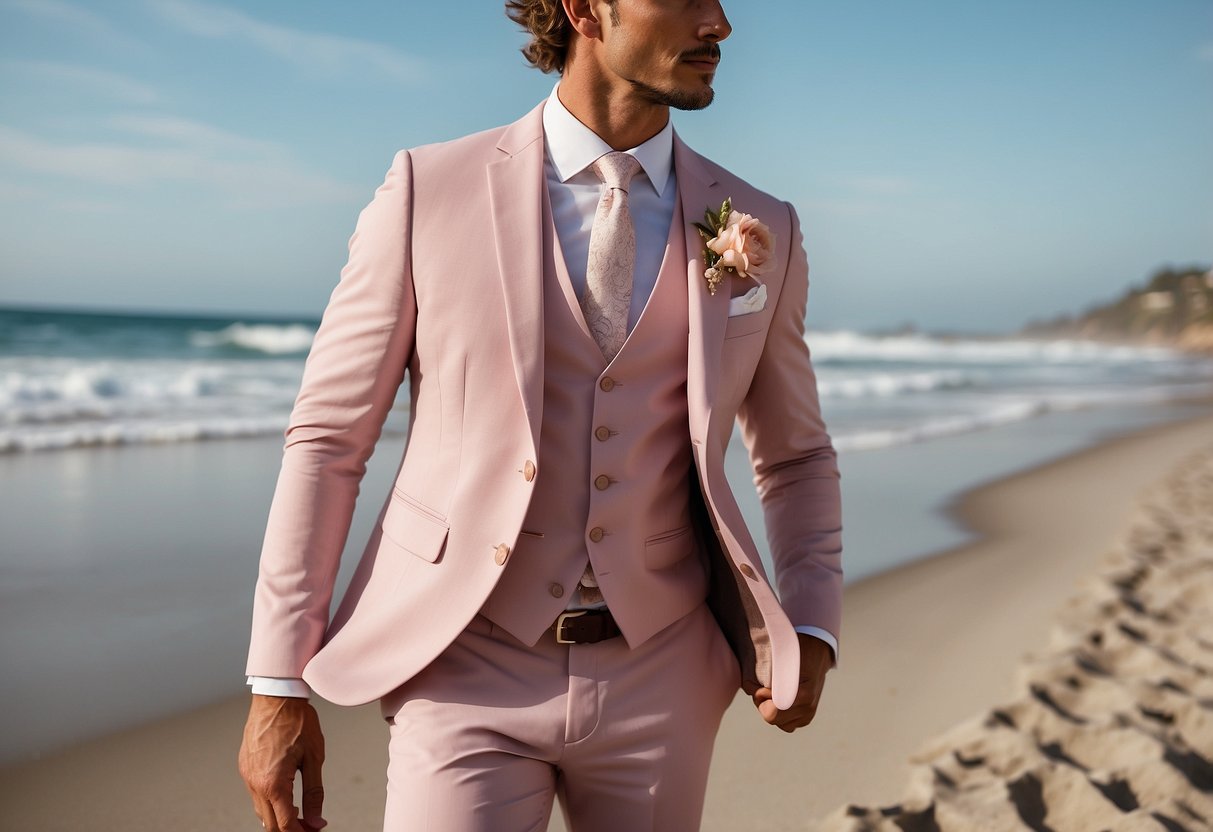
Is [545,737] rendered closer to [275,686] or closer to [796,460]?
[275,686]

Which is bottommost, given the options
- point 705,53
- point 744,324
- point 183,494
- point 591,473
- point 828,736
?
point 828,736

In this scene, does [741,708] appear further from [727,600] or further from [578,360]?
[578,360]

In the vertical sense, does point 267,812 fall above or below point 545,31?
below

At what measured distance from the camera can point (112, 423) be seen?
11258mm

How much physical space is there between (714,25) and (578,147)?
0.28 metres

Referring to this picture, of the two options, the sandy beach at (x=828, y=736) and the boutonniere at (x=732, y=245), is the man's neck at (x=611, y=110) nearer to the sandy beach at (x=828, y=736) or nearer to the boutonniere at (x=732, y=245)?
the boutonniere at (x=732, y=245)

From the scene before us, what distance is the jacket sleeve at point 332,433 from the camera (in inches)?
67.1

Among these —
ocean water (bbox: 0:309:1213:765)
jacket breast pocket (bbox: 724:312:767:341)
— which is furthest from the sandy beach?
jacket breast pocket (bbox: 724:312:767:341)

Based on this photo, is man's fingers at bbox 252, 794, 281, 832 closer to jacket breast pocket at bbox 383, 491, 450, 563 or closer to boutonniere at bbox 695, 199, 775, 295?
jacket breast pocket at bbox 383, 491, 450, 563

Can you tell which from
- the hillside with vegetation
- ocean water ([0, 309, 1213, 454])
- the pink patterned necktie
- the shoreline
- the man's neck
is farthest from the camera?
the hillside with vegetation

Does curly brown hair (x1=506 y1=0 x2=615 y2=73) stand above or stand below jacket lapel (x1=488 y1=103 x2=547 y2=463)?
above

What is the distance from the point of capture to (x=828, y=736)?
13.8ft

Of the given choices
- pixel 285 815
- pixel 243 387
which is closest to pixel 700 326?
pixel 285 815

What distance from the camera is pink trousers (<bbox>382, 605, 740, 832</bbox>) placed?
5.52 ft
